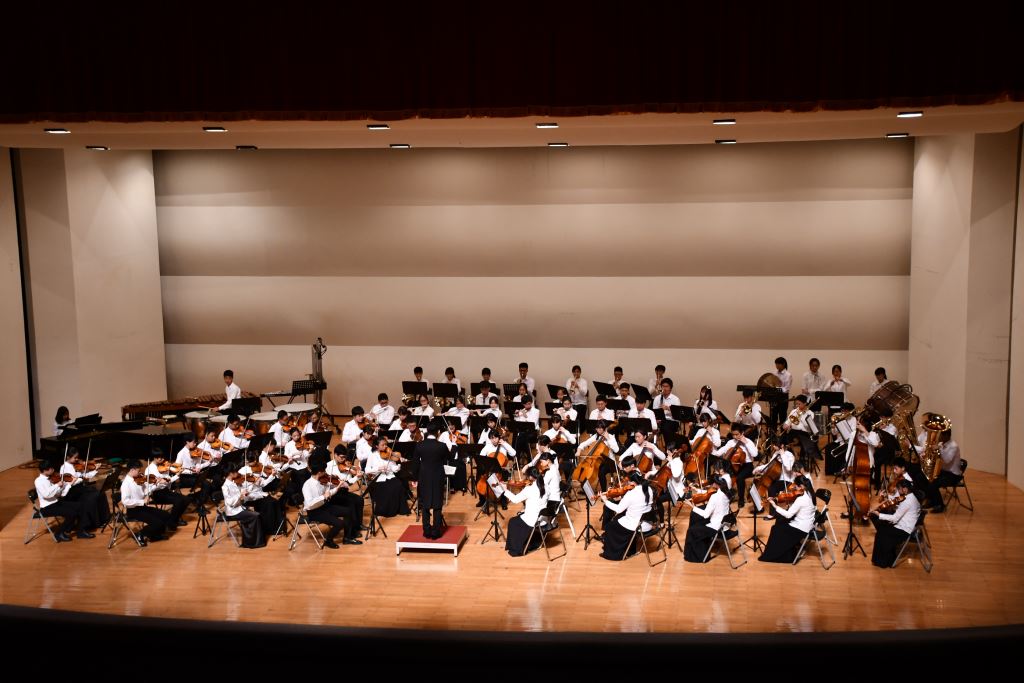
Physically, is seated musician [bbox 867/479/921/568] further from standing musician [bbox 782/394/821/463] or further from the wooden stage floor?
standing musician [bbox 782/394/821/463]

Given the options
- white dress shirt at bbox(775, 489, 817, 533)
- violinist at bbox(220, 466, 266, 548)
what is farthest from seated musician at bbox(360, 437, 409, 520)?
white dress shirt at bbox(775, 489, 817, 533)

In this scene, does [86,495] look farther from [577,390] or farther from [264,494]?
[577,390]

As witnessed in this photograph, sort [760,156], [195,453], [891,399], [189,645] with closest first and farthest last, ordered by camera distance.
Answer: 1. [189,645]
2. [195,453]
3. [891,399]
4. [760,156]

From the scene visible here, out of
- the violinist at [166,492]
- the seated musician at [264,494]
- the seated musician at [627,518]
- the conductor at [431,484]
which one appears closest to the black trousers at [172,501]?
the violinist at [166,492]

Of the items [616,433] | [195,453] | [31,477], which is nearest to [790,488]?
[616,433]

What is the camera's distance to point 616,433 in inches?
526

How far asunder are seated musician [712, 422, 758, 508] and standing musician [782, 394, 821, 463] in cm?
118

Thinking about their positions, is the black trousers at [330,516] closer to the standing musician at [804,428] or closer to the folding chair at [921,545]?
the folding chair at [921,545]

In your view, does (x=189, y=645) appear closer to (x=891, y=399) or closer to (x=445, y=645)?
(x=445, y=645)

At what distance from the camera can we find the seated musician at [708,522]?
9367 mm

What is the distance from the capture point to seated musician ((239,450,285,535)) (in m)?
10.3

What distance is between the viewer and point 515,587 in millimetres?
8875

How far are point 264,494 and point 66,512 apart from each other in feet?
8.08

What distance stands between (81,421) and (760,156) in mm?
12686
